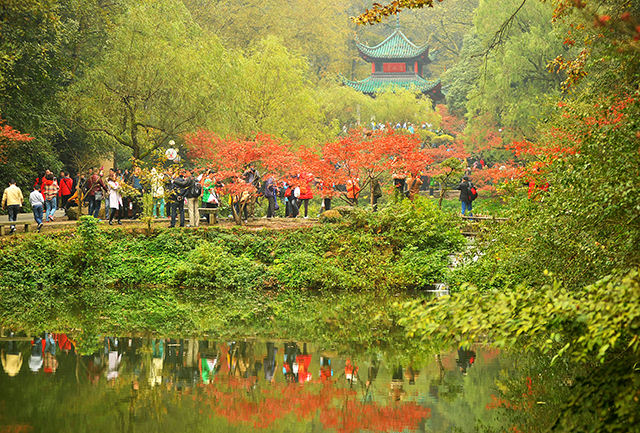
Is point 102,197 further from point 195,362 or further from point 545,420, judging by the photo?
point 545,420

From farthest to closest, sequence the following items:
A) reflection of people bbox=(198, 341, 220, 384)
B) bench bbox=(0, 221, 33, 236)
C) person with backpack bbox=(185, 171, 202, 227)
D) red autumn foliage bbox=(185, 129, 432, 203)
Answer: red autumn foliage bbox=(185, 129, 432, 203) < person with backpack bbox=(185, 171, 202, 227) < bench bbox=(0, 221, 33, 236) < reflection of people bbox=(198, 341, 220, 384)

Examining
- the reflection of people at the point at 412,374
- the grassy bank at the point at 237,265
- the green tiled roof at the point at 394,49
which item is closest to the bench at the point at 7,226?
the grassy bank at the point at 237,265

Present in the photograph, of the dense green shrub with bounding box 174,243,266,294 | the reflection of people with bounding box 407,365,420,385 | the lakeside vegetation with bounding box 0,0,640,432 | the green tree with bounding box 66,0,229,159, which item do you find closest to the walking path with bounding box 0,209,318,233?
the lakeside vegetation with bounding box 0,0,640,432

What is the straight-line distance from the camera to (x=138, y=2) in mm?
28109

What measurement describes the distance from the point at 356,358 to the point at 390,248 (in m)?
8.11

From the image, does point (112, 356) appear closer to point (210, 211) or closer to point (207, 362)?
point (207, 362)

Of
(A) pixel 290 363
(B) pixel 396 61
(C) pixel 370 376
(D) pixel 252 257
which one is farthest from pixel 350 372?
(B) pixel 396 61

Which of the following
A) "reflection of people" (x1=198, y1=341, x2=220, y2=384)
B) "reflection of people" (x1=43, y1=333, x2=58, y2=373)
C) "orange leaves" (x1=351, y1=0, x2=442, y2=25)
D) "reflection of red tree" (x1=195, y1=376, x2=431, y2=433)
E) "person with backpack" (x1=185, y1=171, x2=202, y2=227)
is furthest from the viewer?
"person with backpack" (x1=185, y1=171, x2=202, y2=227)

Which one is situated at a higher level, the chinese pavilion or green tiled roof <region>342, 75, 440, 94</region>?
the chinese pavilion

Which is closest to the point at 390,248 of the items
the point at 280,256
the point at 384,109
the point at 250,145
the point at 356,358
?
the point at 280,256

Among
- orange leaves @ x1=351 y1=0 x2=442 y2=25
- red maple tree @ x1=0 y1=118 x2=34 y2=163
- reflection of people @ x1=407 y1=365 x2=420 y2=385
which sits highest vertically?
red maple tree @ x1=0 y1=118 x2=34 y2=163

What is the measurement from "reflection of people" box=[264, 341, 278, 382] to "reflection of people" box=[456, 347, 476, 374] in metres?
2.61

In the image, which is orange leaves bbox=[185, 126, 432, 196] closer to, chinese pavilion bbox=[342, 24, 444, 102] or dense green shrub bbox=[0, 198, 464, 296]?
dense green shrub bbox=[0, 198, 464, 296]

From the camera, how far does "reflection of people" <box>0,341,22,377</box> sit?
1053 cm
